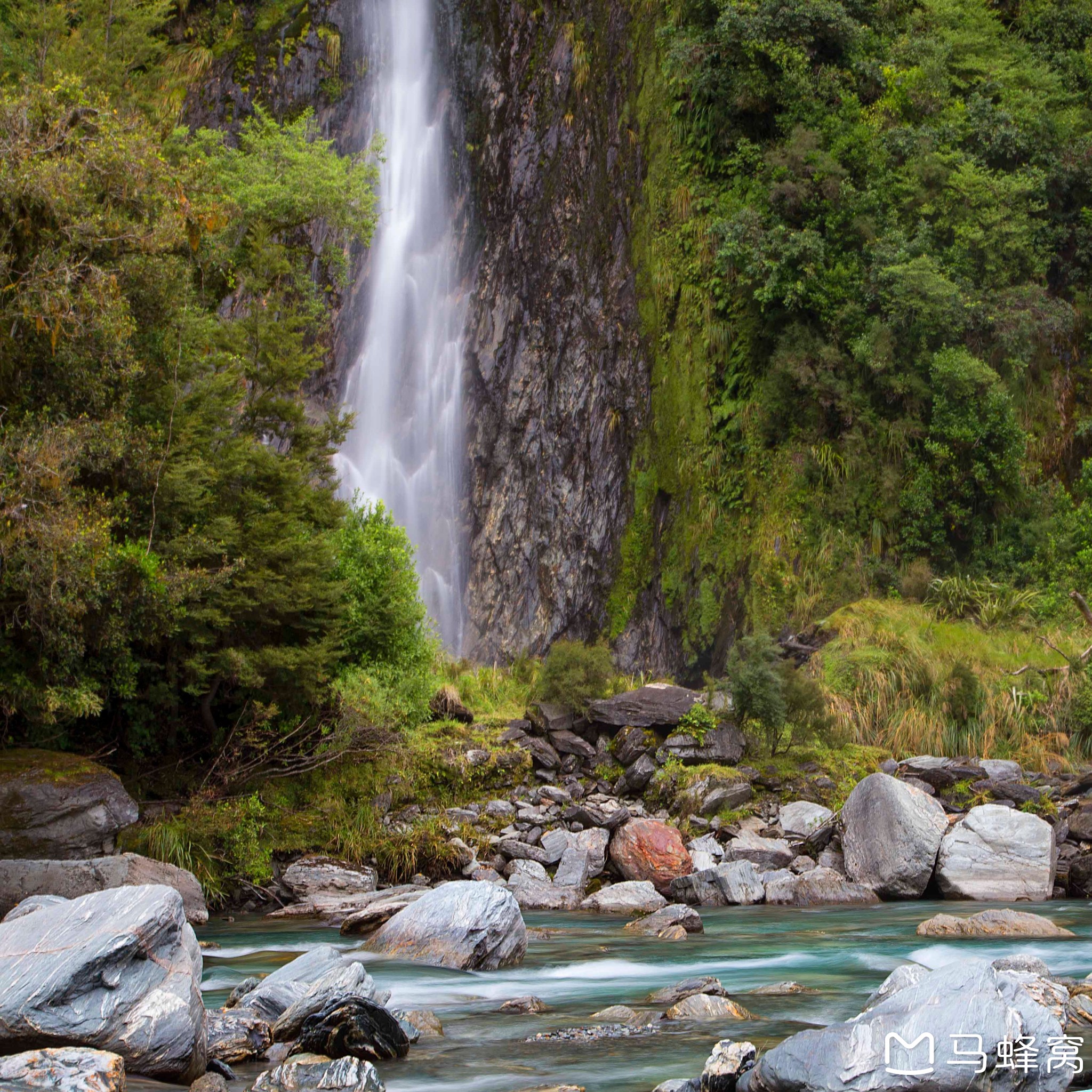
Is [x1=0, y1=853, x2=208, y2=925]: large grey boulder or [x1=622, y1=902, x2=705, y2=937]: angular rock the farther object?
[x1=0, y1=853, x2=208, y2=925]: large grey boulder

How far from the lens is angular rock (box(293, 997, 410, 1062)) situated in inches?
233

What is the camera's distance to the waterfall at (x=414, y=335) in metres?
27.6

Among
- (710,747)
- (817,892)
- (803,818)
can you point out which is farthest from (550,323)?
(817,892)

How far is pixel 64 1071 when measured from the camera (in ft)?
16.3

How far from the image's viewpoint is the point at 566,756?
645 inches

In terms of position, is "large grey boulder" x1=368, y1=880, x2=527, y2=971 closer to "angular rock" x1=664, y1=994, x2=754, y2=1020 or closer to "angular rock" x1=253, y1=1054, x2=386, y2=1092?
"angular rock" x1=664, y1=994, x2=754, y2=1020

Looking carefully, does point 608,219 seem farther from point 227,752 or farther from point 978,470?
point 227,752

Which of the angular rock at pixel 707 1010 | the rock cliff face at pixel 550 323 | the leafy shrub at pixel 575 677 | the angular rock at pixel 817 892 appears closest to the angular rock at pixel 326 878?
the angular rock at pixel 817 892

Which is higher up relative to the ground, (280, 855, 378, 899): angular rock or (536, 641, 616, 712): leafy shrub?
(536, 641, 616, 712): leafy shrub

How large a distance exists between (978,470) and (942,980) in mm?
17973

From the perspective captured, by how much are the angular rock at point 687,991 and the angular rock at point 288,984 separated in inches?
80.8

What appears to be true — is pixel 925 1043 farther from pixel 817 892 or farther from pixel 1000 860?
pixel 1000 860

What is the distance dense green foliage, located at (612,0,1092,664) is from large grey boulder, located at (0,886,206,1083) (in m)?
17.2

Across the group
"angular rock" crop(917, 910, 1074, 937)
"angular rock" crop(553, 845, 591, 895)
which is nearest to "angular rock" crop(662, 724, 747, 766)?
"angular rock" crop(553, 845, 591, 895)
